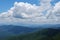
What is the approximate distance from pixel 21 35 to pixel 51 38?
5047 millimetres

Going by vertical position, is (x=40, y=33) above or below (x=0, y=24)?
below

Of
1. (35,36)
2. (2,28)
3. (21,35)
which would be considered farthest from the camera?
(35,36)

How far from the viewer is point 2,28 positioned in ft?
65.0

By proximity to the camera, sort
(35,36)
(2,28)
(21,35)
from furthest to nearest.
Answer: (35,36)
(21,35)
(2,28)

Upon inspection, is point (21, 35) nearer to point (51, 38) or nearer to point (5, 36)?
point (5, 36)

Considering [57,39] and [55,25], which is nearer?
[55,25]

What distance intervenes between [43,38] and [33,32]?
1.96 metres

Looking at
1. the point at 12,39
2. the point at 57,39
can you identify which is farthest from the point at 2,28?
the point at 57,39

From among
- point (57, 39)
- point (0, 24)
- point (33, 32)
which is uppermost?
point (0, 24)

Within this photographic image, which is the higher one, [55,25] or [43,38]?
[55,25]

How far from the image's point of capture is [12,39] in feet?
68.6

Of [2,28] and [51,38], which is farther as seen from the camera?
[51,38]

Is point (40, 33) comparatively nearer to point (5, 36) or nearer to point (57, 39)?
Result: point (57, 39)

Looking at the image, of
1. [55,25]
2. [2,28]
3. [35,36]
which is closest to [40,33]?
[35,36]
